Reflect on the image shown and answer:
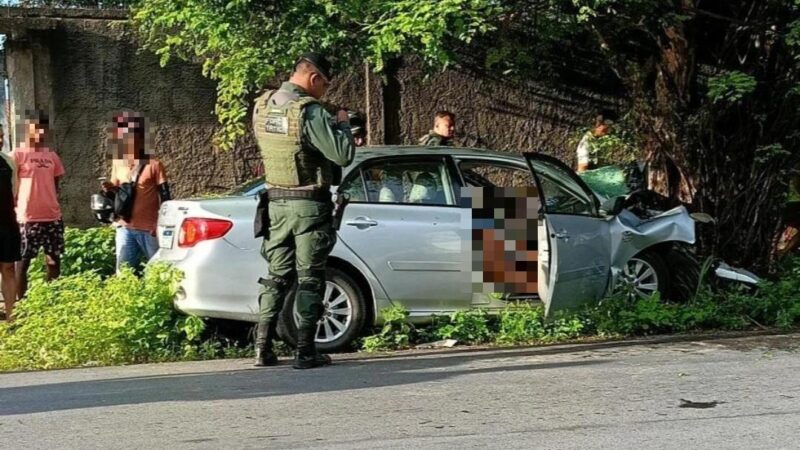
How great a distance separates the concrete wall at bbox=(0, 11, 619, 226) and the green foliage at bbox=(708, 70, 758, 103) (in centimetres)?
386

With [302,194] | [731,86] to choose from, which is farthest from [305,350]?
[731,86]

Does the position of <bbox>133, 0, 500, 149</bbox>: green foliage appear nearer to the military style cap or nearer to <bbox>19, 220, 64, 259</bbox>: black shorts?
the military style cap

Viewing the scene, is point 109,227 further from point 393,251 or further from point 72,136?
point 393,251

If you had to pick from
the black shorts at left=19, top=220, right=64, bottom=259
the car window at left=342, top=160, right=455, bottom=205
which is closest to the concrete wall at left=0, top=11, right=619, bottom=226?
the black shorts at left=19, top=220, right=64, bottom=259

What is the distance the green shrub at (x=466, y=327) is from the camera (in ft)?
24.3

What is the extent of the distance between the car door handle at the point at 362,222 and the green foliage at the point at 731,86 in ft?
9.91

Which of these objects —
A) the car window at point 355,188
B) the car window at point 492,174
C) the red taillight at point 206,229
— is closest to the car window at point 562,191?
the car window at point 492,174

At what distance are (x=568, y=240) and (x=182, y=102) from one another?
5.90m

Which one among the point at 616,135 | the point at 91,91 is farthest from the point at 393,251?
the point at 91,91

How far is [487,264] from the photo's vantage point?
24.1ft

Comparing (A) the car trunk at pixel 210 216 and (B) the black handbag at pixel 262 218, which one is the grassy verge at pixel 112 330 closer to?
(A) the car trunk at pixel 210 216

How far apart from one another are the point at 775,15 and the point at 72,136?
7.57m

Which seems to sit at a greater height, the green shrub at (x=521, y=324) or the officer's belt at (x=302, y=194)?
the officer's belt at (x=302, y=194)

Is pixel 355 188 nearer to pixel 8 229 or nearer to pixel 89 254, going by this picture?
pixel 8 229
